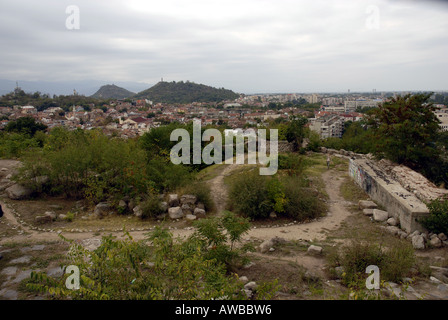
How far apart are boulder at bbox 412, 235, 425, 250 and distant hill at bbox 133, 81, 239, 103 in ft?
491

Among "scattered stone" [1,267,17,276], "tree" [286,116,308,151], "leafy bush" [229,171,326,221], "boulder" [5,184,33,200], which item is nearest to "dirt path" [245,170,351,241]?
"leafy bush" [229,171,326,221]

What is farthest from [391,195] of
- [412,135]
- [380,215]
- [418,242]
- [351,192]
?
[412,135]

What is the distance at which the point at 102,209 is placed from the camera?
10273mm

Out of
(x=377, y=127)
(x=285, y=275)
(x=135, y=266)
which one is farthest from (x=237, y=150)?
(x=135, y=266)

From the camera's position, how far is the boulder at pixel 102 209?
33.1 feet

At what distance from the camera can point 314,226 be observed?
9.42 metres

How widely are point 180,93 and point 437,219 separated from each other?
164m

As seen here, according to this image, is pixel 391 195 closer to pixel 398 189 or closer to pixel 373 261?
pixel 398 189

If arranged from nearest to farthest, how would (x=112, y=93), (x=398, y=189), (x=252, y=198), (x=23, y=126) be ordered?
(x=252, y=198)
(x=398, y=189)
(x=23, y=126)
(x=112, y=93)

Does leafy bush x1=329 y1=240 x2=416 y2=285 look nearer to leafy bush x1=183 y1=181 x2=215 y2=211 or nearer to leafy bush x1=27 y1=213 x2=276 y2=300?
leafy bush x1=27 y1=213 x2=276 y2=300

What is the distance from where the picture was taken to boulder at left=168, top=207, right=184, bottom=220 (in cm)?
→ 988
